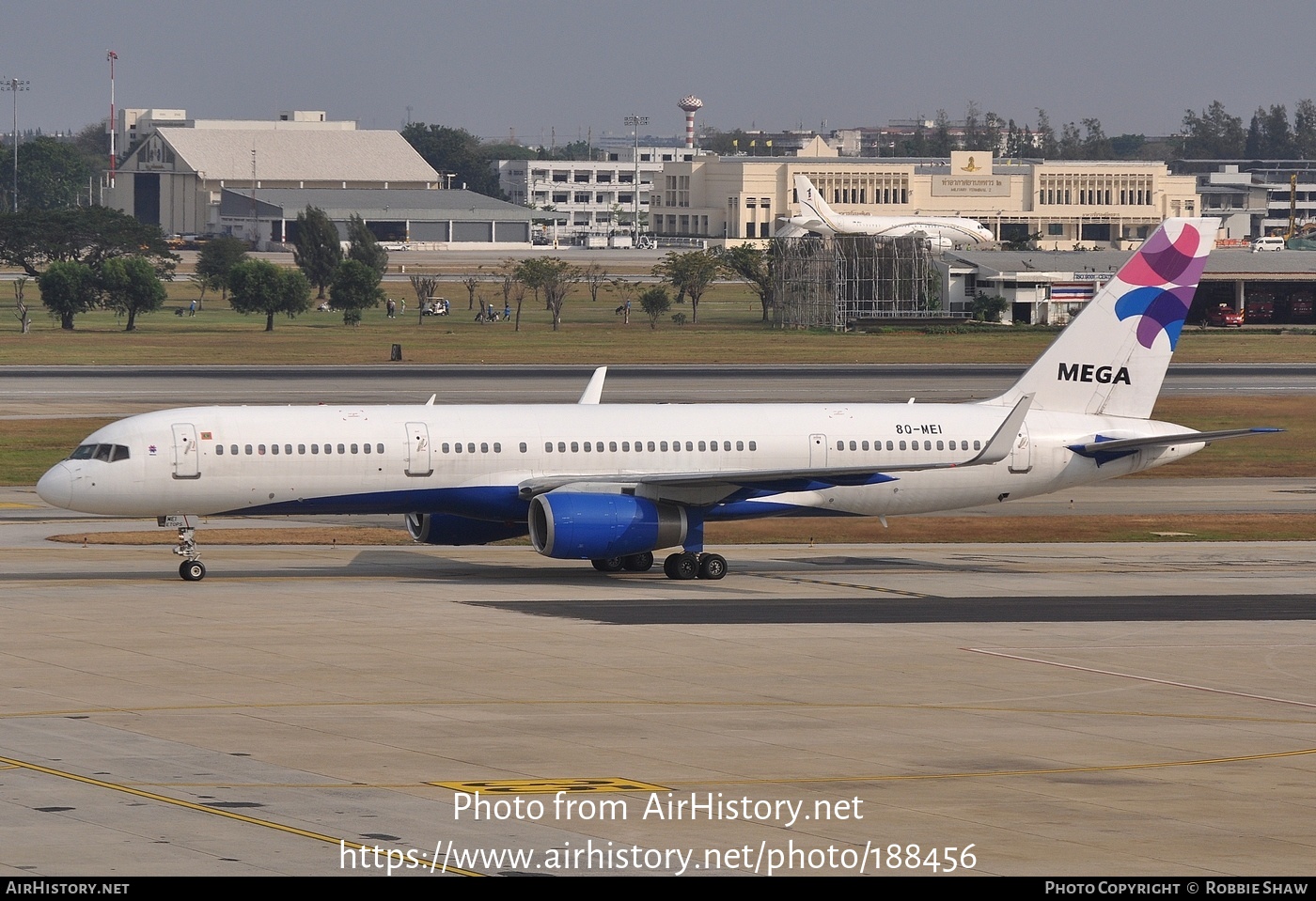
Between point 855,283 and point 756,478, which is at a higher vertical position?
point 855,283

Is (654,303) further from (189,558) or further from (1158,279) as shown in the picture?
(189,558)

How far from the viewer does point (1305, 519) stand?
57.2 meters

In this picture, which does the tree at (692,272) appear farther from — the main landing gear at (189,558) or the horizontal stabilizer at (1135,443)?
the main landing gear at (189,558)

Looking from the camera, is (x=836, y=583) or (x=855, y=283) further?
(x=855, y=283)

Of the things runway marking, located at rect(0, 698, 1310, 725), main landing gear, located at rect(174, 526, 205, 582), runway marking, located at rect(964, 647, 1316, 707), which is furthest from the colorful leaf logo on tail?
main landing gear, located at rect(174, 526, 205, 582)

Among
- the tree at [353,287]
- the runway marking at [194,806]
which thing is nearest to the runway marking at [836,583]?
the runway marking at [194,806]

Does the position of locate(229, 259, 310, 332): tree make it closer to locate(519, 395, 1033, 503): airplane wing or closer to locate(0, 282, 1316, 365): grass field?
locate(0, 282, 1316, 365): grass field

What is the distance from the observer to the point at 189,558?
140ft

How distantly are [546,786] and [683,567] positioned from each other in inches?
847

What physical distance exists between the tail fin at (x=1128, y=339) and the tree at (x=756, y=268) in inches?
4546

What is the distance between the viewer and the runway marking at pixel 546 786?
22859 mm

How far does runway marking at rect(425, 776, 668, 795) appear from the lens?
2286 centimetres

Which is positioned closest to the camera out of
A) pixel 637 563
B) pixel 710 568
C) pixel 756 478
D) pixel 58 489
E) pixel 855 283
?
pixel 58 489

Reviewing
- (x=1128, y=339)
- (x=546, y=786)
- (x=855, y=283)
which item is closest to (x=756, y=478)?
(x=1128, y=339)
